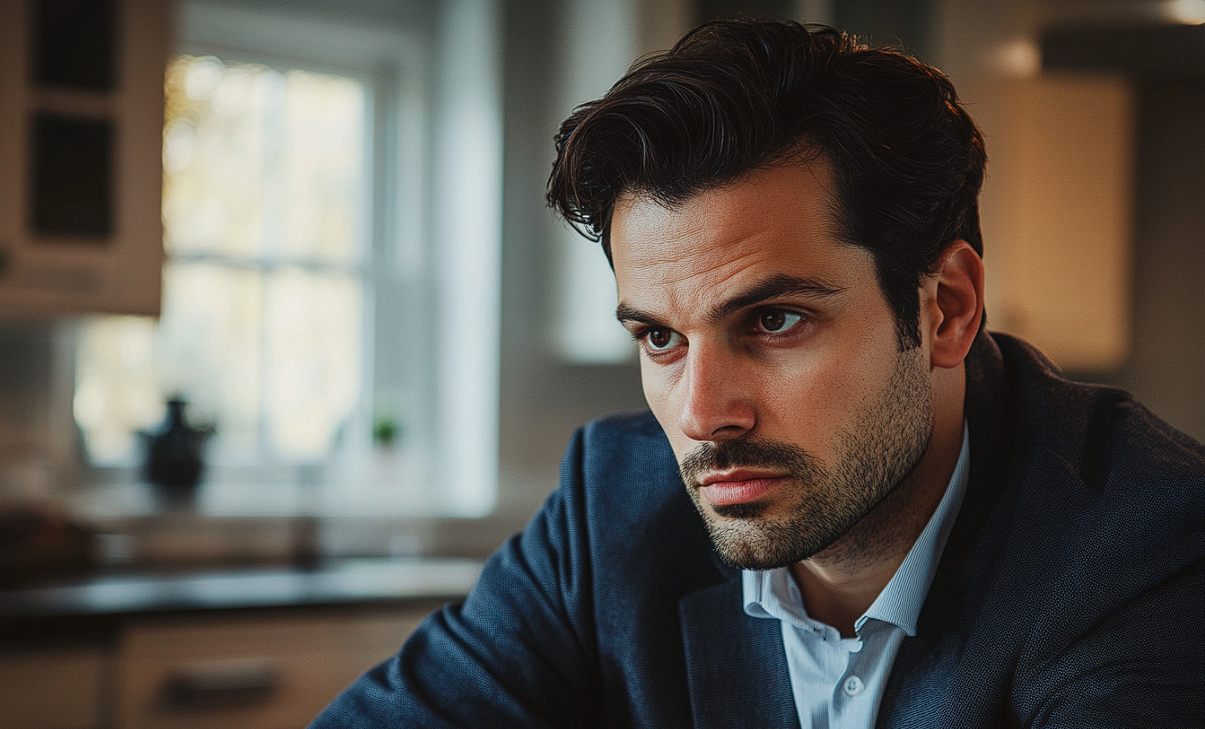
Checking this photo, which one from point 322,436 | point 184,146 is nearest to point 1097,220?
point 322,436

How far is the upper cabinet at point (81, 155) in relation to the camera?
2.23 meters

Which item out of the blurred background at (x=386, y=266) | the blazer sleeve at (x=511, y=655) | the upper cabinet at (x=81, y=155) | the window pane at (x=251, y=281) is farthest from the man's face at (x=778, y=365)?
the window pane at (x=251, y=281)

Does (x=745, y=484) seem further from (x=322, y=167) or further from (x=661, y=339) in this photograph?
(x=322, y=167)

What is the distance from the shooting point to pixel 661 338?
1062mm

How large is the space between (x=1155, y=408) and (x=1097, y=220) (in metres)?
1.11

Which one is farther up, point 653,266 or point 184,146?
point 184,146

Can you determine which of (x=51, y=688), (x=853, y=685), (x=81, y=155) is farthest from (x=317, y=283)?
(x=853, y=685)

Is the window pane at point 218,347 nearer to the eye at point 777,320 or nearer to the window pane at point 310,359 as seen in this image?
the window pane at point 310,359

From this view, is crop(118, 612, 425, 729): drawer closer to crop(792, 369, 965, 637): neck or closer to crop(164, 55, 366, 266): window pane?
crop(164, 55, 366, 266): window pane

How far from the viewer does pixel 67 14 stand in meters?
2.28

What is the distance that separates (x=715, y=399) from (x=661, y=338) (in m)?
0.14

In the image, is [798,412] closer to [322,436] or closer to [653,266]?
[653,266]

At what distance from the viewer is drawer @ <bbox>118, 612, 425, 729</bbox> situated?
2012 millimetres

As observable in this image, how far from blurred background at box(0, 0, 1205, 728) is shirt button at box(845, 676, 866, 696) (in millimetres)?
1535
